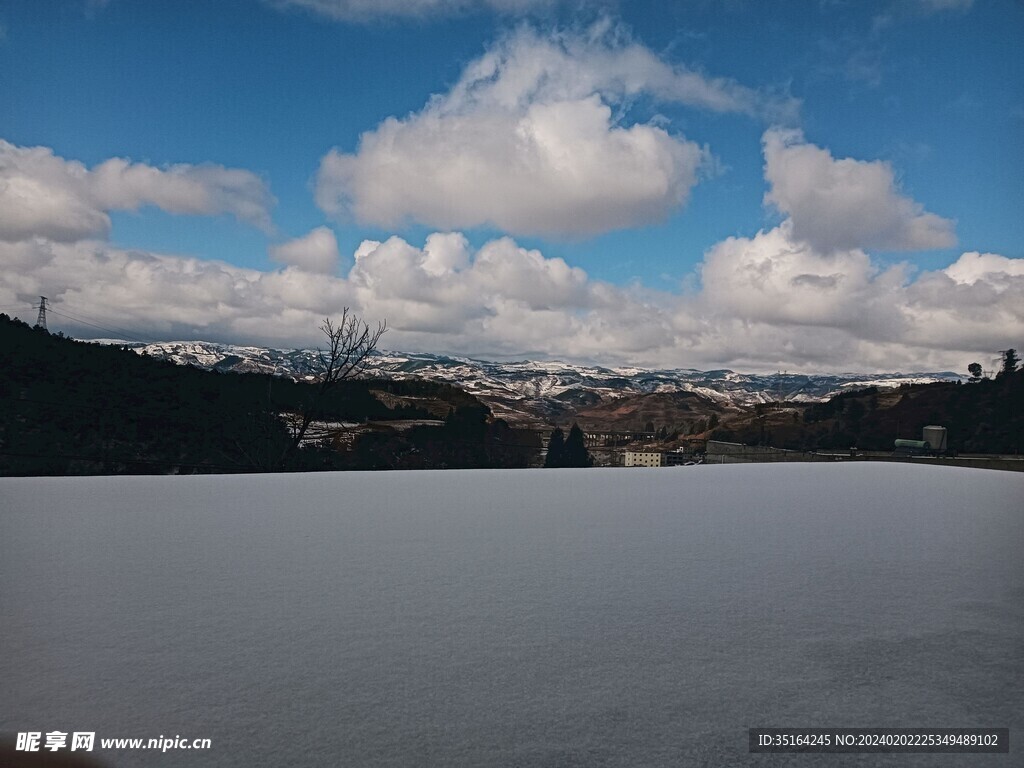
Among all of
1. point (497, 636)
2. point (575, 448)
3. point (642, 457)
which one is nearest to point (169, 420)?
point (575, 448)

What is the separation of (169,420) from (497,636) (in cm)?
2257

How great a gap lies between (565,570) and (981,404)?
57527mm

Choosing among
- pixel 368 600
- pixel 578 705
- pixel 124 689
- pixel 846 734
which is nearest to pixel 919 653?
pixel 846 734

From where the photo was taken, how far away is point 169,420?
871 inches

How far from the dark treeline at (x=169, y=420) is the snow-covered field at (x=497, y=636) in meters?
8.16

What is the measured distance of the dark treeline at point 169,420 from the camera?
14867 mm

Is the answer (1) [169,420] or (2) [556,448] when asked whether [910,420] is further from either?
(1) [169,420]

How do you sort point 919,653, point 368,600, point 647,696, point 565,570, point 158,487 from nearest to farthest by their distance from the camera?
point 647,696 < point 919,653 < point 368,600 < point 565,570 < point 158,487

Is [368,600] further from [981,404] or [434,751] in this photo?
[981,404]

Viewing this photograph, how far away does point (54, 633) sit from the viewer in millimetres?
2549

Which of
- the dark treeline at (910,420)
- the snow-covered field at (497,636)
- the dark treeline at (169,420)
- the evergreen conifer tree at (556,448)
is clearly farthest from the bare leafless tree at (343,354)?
the dark treeline at (910,420)

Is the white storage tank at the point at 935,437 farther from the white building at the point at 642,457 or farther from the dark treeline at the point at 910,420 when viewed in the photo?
the white building at the point at 642,457

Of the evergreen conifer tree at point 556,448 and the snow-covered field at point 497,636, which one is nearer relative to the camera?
the snow-covered field at point 497,636

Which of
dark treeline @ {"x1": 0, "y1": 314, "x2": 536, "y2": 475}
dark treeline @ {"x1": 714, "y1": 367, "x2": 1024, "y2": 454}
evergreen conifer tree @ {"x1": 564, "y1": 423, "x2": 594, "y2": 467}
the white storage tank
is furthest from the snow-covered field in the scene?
dark treeline @ {"x1": 714, "y1": 367, "x2": 1024, "y2": 454}
